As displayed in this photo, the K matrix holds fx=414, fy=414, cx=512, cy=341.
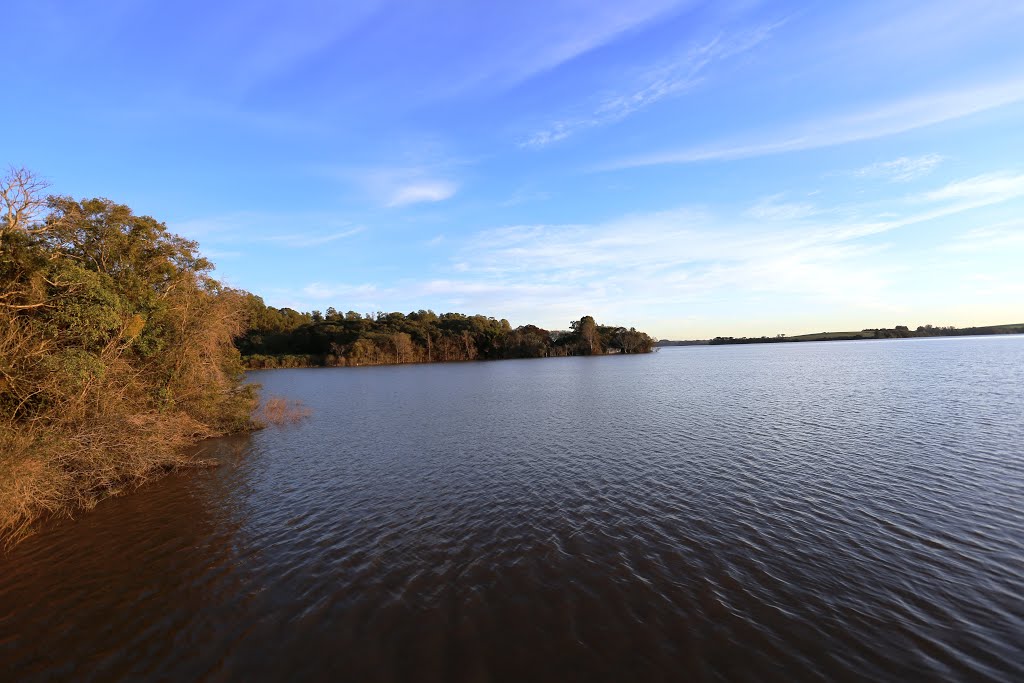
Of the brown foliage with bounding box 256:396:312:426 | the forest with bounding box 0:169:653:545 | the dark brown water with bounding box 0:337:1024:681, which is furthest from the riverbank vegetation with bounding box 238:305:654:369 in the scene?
the dark brown water with bounding box 0:337:1024:681

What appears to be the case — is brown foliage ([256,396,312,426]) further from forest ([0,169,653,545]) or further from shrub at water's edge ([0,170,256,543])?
shrub at water's edge ([0,170,256,543])

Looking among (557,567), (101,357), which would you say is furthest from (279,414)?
(557,567)

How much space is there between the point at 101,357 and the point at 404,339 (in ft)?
398

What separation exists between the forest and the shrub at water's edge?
0.05 m

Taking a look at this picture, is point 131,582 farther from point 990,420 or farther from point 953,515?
point 990,420

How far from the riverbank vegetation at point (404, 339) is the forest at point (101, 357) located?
105836 millimetres

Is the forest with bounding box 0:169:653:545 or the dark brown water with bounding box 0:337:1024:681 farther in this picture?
the forest with bounding box 0:169:653:545

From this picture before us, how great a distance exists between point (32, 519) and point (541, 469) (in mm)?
19067

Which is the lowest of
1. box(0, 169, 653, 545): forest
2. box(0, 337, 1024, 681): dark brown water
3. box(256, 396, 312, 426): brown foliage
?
box(0, 337, 1024, 681): dark brown water

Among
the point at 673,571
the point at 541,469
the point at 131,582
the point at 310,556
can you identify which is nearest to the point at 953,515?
the point at 673,571

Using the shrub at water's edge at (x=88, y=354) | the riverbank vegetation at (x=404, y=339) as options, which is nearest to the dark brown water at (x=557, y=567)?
the shrub at water's edge at (x=88, y=354)

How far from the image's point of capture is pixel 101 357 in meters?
17.2

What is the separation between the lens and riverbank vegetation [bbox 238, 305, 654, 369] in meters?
133

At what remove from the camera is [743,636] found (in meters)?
8.09
